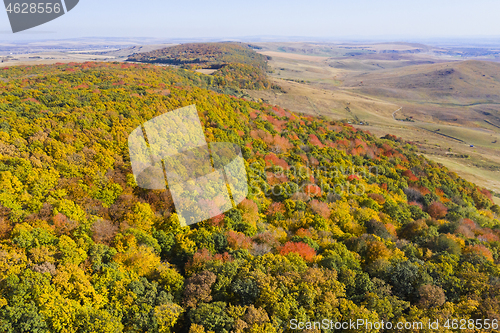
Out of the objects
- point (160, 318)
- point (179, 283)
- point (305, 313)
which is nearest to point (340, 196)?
point (305, 313)

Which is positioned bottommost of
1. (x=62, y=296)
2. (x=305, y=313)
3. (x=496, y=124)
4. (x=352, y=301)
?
(x=496, y=124)

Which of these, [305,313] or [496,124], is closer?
[305,313]

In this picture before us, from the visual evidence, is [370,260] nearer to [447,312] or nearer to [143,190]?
[447,312]

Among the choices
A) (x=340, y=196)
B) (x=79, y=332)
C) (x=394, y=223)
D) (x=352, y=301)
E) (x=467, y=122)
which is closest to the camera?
(x=79, y=332)

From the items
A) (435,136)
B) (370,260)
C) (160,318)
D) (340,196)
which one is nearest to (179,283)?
(160,318)

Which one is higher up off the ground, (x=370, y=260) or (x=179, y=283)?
(x=179, y=283)

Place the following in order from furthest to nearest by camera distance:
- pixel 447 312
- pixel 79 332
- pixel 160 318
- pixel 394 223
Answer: pixel 394 223
pixel 447 312
pixel 160 318
pixel 79 332
